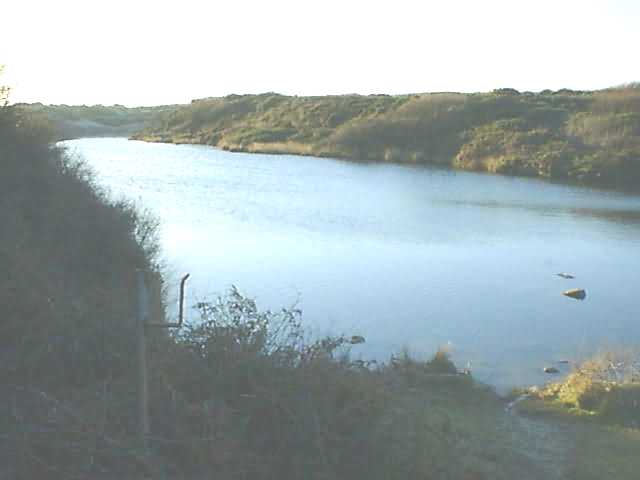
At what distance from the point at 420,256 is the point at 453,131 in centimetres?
2584

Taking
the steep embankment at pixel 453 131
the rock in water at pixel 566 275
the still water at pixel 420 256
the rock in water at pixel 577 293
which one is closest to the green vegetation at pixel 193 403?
the still water at pixel 420 256

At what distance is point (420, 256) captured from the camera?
16.5 metres

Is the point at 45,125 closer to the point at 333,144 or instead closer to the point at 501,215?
the point at 501,215

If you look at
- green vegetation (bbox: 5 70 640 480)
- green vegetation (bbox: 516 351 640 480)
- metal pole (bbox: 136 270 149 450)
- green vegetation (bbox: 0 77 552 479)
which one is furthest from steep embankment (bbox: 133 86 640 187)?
metal pole (bbox: 136 270 149 450)

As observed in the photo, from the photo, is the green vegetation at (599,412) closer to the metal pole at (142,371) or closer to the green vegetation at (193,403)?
the green vegetation at (193,403)

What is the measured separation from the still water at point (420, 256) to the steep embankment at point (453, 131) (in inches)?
200

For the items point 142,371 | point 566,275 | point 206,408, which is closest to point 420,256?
point 566,275

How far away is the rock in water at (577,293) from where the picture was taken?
1390cm

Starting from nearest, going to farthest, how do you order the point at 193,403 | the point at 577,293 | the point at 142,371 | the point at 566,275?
the point at 142,371 < the point at 193,403 < the point at 577,293 < the point at 566,275

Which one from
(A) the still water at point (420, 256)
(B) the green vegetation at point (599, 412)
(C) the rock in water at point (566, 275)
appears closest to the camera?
(B) the green vegetation at point (599, 412)

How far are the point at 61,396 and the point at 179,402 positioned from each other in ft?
2.20

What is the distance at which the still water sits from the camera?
11.7 metres

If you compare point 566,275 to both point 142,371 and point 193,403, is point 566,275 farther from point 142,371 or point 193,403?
point 142,371

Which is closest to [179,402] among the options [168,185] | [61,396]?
[61,396]
